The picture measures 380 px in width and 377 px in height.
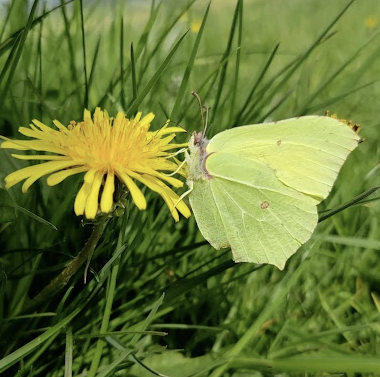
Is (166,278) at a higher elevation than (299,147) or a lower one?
lower

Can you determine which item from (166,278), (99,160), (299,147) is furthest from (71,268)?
(299,147)

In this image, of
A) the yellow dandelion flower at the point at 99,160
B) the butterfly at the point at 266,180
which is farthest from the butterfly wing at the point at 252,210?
the yellow dandelion flower at the point at 99,160

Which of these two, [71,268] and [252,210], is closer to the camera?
[71,268]

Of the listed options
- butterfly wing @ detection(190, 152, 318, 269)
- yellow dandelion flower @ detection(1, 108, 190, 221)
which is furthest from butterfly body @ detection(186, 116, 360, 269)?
yellow dandelion flower @ detection(1, 108, 190, 221)

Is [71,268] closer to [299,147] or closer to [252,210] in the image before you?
[252,210]

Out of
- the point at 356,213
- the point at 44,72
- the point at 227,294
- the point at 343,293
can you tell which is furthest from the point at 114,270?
the point at 44,72

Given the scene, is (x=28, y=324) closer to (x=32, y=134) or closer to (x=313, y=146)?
(x=32, y=134)

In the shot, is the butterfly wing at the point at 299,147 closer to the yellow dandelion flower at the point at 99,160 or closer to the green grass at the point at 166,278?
the green grass at the point at 166,278
